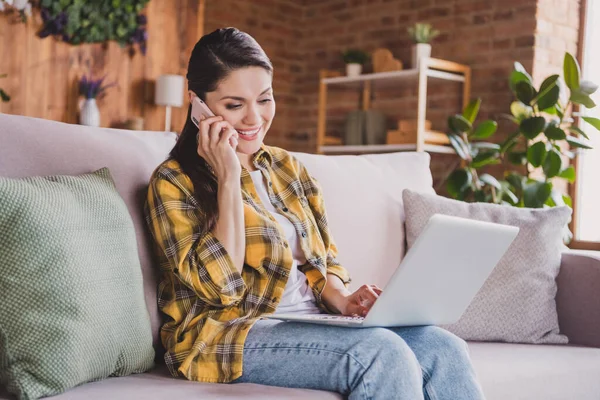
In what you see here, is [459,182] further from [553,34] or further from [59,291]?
[59,291]

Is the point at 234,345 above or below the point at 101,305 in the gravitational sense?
below

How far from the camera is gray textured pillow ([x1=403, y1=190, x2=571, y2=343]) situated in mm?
2256

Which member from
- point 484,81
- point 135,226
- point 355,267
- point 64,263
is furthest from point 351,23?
point 64,263

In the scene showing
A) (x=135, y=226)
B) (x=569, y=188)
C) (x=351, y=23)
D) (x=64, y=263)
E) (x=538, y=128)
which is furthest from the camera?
(x=351, y=23)

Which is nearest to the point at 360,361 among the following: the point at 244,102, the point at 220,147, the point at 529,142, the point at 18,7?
the point at 220,147

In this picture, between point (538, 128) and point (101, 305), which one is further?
point (538, 128)

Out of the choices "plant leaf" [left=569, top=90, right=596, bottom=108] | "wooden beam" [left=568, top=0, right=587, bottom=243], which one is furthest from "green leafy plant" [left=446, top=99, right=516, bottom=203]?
"wooden beam" [left=568, top=0, right=587, bottom=243]

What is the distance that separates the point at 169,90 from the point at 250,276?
353 cm

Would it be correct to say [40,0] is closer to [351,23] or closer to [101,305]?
[351,23]

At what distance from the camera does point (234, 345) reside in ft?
5.08

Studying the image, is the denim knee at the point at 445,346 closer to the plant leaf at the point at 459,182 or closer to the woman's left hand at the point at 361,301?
the woman's left hand at the point at 361,301

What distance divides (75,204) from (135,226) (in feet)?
0.89

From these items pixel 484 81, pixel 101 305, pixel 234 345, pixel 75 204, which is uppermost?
pixel 484 81

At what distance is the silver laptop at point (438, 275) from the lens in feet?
4.55
